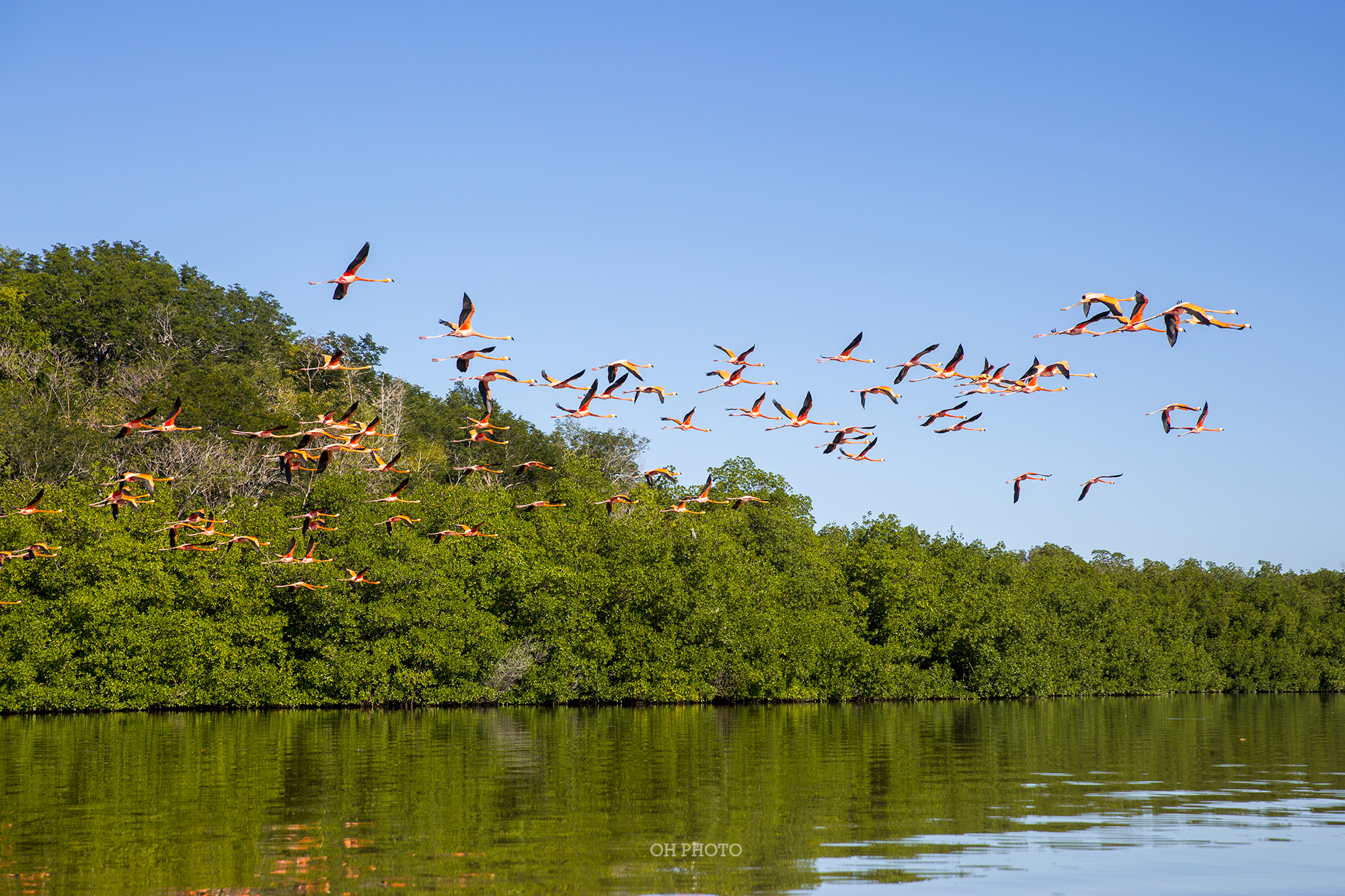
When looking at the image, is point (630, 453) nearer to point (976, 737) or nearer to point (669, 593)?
point (669, 593)

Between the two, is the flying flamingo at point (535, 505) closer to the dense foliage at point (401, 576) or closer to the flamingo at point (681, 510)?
the dense foliage at point (401, 576)

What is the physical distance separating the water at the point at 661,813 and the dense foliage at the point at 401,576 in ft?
50.9

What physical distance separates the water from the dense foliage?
1550 centimetres

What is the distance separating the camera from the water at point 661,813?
16094 mm

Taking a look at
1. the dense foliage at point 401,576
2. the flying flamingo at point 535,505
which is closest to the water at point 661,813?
the flying flamingo at point 535,505

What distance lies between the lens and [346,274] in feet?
75.8

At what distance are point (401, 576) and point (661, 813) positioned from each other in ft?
140

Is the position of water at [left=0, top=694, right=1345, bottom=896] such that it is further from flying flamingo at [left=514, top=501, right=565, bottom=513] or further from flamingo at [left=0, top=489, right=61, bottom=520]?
flying flamingo at [left=514, top=501, right=565, bottom=513]

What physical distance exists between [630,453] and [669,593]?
133 feet

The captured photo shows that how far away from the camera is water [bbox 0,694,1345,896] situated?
1609cm

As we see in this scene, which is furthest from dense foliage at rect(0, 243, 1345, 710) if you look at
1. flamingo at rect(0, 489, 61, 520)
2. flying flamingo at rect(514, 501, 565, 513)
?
flamingo at rect(0, 489, 61, 520)

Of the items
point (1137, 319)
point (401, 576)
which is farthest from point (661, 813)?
point (401, 576)

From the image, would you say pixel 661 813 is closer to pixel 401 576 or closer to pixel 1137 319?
pixel 1137 319

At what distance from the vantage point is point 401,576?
62.0 meters
